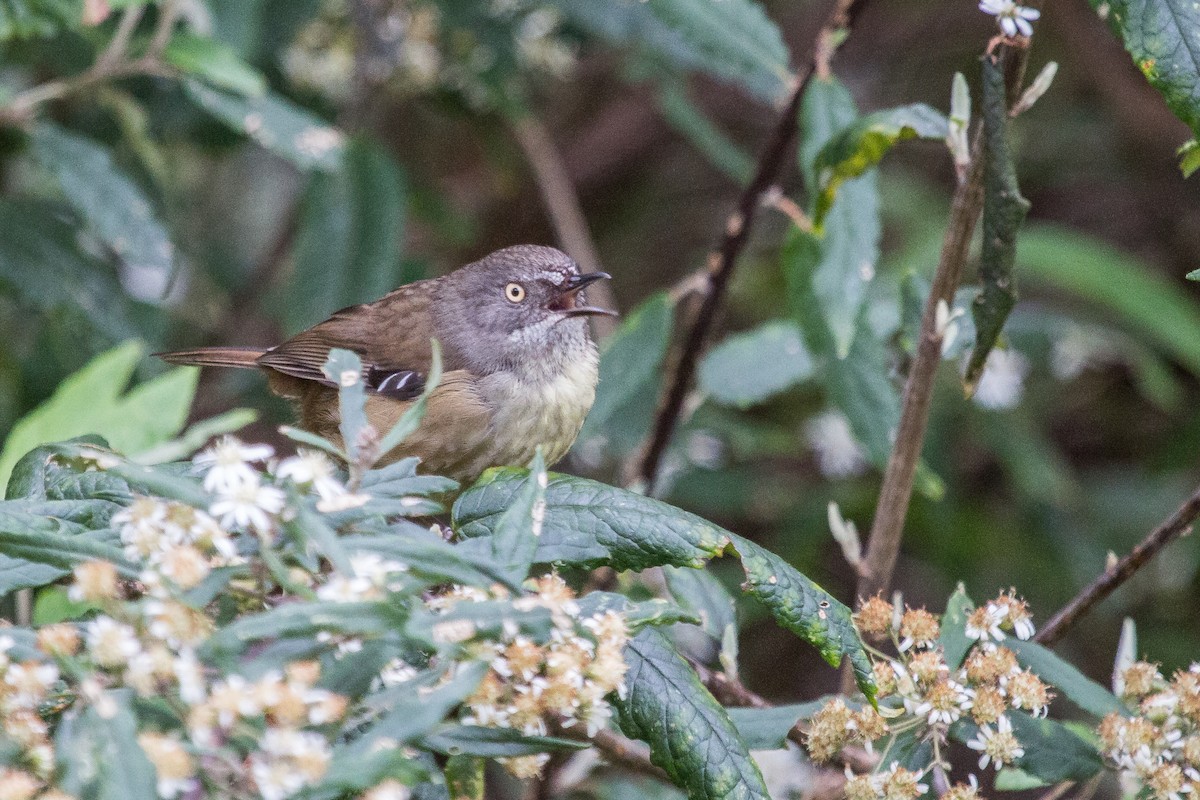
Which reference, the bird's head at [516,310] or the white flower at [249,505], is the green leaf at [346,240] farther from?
the white flower at [249,505]

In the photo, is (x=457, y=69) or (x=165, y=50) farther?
(x=457, y=69)

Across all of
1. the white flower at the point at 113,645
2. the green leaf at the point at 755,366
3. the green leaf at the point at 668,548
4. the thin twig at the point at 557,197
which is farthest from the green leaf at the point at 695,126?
the white flower at the point at 113,645

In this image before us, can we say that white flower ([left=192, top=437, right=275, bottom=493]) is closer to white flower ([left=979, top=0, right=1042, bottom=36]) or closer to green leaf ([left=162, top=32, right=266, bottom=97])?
white flower ([left=979, top=0, right=1042, bottom=36])

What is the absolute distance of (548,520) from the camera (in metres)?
2.20

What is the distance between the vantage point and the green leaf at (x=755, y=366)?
430 cm

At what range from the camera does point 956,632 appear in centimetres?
236

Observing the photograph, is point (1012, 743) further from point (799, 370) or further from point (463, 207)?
point (463, 207)

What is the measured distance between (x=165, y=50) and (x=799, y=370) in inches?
87.3

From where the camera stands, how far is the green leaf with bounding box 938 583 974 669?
232 centimetres

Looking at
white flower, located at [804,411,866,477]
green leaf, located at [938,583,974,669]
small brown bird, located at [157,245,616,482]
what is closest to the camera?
green leaf, located at [938,583,974,669]

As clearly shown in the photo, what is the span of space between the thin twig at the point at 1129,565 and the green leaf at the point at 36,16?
9.88 ft

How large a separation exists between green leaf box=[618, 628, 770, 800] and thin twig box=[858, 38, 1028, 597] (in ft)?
2.05

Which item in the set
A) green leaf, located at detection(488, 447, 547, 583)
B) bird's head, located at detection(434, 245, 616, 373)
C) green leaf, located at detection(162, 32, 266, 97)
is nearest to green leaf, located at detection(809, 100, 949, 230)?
bird's head, located at detection(434, 245, 616, 373)

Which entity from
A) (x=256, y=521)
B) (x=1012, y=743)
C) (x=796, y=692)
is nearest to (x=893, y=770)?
(x=1012, y=743)
